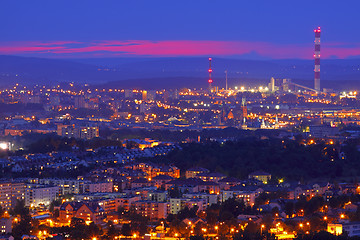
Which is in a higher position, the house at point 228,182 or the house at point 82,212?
the house at point 228,182

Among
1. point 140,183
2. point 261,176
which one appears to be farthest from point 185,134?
point 140,183

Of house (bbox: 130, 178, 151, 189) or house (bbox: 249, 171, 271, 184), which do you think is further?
house (bbox: 249, 171, 271, 184)

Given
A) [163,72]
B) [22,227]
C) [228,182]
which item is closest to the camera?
[22,227]

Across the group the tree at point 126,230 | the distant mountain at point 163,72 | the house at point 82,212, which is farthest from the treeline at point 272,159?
the distant mountain at point 163,72

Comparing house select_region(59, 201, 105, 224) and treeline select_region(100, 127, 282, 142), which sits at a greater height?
treeline select_region(100, 127, 282, 142)

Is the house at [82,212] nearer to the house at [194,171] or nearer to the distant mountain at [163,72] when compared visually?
the house at [194,171]

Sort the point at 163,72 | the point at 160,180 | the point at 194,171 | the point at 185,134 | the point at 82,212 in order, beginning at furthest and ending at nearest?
1. the point at 163,72
2. the point at 185,134
3. the point at 194,171
4. the point at 160,180
5. the point at 82,212

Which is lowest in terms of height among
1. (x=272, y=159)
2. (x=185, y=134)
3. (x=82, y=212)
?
(x=82, y=212)

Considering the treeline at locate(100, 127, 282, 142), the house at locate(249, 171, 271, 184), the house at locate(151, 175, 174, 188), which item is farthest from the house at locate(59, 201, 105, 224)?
the treeline at locate(100, 127, 282, 142)

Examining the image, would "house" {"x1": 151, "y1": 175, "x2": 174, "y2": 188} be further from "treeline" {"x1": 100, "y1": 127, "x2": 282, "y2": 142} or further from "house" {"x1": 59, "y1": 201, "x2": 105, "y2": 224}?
"treeline" {"x1": 100, "y1": 127, "x2": 282, "y2": 142}

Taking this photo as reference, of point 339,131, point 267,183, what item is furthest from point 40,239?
point 339,131

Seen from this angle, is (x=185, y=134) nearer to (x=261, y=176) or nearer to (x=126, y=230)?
(x=261, y=176)
